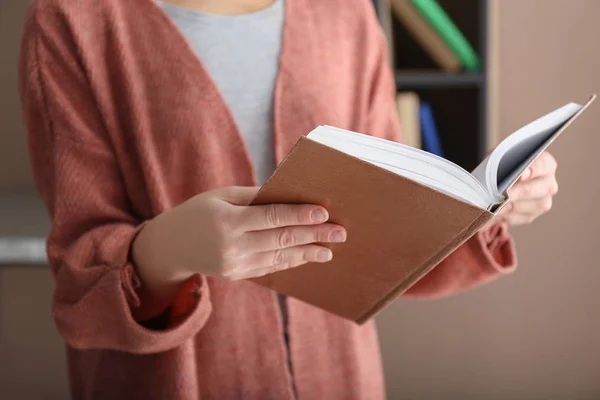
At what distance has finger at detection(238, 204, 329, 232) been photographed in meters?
0.55

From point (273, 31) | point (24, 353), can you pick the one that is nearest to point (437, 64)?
point (273, 31)

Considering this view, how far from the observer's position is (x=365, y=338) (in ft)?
3.13

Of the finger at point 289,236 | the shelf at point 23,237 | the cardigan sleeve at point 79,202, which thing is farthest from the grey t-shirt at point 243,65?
the shelf at point 23,237

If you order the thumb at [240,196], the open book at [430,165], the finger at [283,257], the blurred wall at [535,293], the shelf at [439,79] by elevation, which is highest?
the open book at [430,165]

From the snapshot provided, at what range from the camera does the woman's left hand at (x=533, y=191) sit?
2.41 feet

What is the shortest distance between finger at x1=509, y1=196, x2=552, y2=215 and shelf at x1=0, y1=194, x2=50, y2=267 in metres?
0.95

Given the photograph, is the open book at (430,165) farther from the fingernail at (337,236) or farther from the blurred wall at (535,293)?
the blurred wall at (535,293)

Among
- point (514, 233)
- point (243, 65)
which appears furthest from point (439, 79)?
point (243, 65)

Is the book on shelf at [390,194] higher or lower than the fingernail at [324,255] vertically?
higher

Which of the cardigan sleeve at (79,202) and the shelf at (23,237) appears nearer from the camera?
the cardigan sleeve at (79,202)

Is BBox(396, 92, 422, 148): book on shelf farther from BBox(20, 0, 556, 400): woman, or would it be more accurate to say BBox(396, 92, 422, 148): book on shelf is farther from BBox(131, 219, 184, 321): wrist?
BBox(131, 219, 184, 321): wrist

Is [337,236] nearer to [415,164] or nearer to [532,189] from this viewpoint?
[415,164]

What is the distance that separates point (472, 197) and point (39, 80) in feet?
1.74

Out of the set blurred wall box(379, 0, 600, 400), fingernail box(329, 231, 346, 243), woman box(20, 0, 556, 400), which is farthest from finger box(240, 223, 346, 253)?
blurred wall box(379, 0, 600, 400)
